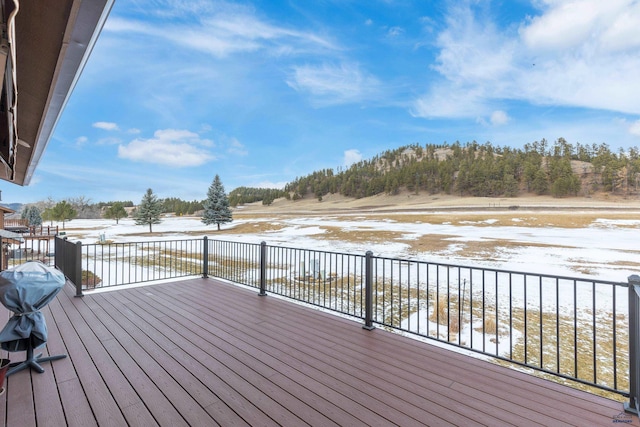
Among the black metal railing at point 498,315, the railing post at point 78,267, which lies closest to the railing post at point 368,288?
the black metal railing at point 498,315

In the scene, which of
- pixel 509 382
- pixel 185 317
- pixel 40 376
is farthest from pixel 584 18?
pixel 40 376

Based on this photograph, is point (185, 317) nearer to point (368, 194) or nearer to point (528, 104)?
point (368, 194)

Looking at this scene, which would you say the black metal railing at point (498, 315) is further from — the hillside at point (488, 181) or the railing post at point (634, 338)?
the hillside at point (488, 181)

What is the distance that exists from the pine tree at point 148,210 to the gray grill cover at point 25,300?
3539 cm

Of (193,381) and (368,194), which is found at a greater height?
(368,194)

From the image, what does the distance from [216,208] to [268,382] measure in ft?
106

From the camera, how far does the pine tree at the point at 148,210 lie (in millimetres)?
33906

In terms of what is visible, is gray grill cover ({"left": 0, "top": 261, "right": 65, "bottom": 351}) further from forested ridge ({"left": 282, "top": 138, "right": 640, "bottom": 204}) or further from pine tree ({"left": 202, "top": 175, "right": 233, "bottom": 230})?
forested ridge ({"left": 282, "top": 138, "right": 640, "bottom": 204})

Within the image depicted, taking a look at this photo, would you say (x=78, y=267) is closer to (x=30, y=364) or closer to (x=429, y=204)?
(x=30, y=364)

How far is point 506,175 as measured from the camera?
7162cm

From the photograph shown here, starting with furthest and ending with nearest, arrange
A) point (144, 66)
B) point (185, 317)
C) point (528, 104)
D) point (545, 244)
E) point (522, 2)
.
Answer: point (528, 104), point (522, 2), point (545, 244), point (144, 66), point (185, 317)

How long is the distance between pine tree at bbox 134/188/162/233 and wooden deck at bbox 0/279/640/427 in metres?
34.4

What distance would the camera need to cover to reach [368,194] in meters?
91.8

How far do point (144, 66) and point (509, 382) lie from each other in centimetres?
1838
